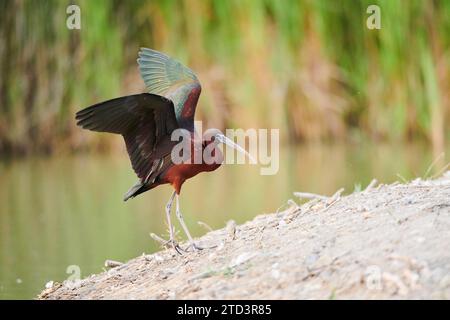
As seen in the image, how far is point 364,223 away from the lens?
502cm

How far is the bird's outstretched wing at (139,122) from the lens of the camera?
530 centimetres

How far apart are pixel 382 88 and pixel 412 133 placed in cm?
88

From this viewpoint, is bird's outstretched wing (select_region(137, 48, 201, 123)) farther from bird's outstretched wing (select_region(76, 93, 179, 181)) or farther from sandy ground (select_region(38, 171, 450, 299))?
sandy ground (select_region(38, 171, 450, 299))

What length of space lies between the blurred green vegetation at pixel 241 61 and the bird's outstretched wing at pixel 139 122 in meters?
7.94

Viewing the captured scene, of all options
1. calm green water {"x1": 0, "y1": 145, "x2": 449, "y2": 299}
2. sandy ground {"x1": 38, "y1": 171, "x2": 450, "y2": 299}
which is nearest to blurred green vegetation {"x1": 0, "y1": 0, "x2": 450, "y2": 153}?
calm green water {"x1": 0, "y1": 145, "x2": 449, "y2": 299}

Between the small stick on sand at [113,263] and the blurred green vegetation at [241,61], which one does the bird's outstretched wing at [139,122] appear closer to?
the small stick on sand at [113,263]

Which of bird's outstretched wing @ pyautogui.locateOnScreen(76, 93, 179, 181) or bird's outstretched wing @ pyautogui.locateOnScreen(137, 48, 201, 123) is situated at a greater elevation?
bird's outstretched wing @ pyautogui.locateOnScreen(137, 48, 201, 123)

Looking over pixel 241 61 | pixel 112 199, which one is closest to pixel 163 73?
pixel 112 199

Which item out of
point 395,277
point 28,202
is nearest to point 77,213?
point 28,202

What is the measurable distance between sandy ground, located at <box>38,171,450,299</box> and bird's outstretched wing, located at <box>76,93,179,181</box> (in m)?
0.66

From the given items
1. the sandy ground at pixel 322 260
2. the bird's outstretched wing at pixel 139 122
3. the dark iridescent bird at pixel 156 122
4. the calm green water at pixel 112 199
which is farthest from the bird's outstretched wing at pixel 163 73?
the calm green water at pixel 112 199

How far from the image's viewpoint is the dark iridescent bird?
539 centimetres

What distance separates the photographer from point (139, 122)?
570cm
